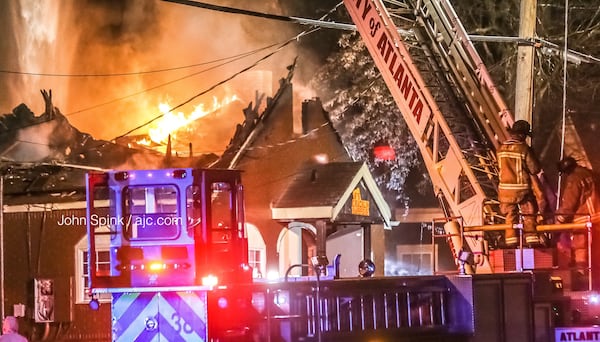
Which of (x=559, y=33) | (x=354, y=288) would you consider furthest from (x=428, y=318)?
(x=559, y=33)

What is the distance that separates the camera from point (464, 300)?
347 inches

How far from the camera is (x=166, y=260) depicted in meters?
8.35

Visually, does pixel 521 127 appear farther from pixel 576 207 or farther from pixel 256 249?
pixel 256 249

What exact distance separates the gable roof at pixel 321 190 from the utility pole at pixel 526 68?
5.19 metres

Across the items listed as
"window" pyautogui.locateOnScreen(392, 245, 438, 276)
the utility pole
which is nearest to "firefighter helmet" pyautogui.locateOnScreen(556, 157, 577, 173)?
the utility pole

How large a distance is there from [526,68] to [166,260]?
7794mm

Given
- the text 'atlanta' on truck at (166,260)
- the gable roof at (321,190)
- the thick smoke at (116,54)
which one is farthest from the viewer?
the thick smoke at (116,54)

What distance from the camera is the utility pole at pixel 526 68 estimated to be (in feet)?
44.9

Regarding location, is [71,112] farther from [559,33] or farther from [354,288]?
[354,288]

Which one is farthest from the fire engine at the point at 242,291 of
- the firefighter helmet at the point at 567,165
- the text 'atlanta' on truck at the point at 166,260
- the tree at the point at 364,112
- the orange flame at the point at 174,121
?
the tree at the point at 364,112

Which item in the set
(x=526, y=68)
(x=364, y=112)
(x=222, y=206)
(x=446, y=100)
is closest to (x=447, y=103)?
(x=446, y=100)

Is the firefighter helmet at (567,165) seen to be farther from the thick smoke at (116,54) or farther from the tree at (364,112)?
the thick smoke at (116,54)

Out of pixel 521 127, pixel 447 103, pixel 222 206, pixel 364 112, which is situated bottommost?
pixel 222 206

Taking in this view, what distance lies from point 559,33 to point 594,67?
3.83 feet
